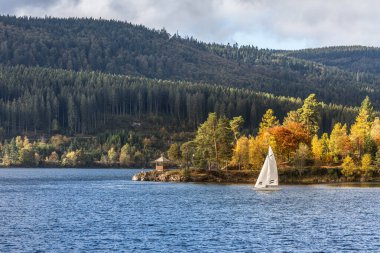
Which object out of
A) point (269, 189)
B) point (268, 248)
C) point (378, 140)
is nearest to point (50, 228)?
point (268, 248)

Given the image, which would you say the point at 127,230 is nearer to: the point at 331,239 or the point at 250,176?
the point at 331,239

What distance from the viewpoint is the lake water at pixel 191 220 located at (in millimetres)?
78562

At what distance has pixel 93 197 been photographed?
Result: 141 meters

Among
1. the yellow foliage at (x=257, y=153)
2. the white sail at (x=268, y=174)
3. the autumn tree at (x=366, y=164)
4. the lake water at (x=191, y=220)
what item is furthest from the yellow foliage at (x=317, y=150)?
the lake water at (x=191, y=220)

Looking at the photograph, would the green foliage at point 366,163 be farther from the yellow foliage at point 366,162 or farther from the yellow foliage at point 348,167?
the yellow foliage at point 348,167

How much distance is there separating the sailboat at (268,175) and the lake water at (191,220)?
15.0ft

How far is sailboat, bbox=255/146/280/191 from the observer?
160 m

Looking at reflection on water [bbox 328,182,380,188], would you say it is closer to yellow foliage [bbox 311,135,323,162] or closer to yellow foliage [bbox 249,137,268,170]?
yellow foliage [bbox 311,135,323,162]

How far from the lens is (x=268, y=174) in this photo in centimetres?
16112

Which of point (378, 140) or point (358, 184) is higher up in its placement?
point (378, 140)

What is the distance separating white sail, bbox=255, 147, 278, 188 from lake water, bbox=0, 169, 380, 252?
194 inches

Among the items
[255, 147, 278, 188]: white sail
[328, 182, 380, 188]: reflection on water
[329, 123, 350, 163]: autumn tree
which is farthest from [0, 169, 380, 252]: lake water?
[329, 123, 350, 163]: autumn tree

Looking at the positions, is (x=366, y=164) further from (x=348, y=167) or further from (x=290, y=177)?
(x=290, y=177)

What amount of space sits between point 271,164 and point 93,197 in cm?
4498
